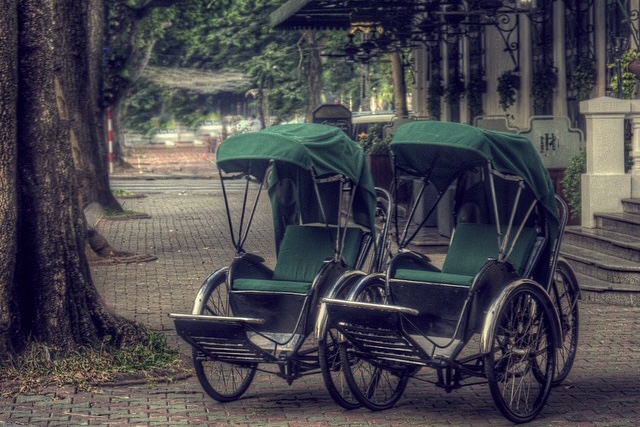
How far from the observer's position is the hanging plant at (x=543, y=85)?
20453 millimetres

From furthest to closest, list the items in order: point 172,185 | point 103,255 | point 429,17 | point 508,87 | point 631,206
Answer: point 172,185
point 429,17
point 508,87
point 103,255
point 631,206

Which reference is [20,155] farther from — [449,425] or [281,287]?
[449,425]

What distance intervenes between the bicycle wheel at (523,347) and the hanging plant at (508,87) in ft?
48.4

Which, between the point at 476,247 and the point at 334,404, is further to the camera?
the point at 476,247

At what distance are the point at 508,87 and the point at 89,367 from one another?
1479cm

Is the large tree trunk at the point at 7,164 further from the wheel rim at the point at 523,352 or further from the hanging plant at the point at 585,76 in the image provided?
the hanging plant at the point at 585,76

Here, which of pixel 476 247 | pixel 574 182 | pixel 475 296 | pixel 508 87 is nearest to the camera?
pixel 475 296

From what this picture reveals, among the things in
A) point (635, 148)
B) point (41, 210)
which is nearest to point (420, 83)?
point (635, 148)

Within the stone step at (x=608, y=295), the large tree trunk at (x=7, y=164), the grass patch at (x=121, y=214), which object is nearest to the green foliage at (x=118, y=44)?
the grass patch at (x=121, y=214)

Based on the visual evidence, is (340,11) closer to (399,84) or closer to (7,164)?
(399,84)

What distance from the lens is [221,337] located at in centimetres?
759

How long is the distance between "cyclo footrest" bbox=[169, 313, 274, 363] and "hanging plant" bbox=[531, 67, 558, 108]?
1375cm

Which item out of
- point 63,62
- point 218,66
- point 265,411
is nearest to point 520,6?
point 63,62

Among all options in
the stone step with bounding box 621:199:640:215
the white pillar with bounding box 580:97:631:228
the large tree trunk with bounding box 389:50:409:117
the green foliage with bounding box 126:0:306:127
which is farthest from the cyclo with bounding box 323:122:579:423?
the green foliage with bounding box 126:0:306:127
